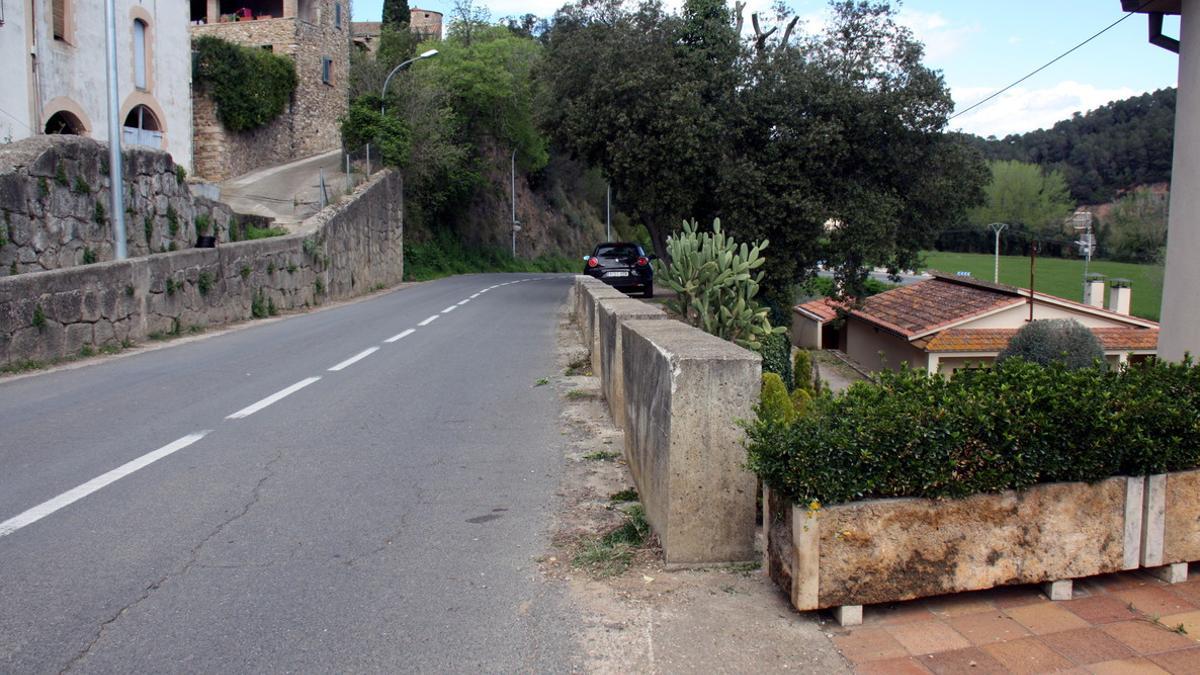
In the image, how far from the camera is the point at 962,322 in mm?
28469

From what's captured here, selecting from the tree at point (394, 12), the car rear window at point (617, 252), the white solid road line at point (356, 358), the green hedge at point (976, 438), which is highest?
the tree at point (394, 12)

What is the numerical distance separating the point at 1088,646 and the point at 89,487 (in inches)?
219

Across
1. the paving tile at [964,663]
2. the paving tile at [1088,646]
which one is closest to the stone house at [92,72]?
the paving tile at [964,663]

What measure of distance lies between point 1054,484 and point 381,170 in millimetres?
33088

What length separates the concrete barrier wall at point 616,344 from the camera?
7.40 m

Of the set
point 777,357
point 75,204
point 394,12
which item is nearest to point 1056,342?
point 777,357

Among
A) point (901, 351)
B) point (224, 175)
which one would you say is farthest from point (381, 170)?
point (901, 351)

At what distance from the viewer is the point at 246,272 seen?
1923 centimetres

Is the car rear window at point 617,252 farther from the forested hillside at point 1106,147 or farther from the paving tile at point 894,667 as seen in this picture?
the forested hillside at point 1106,147

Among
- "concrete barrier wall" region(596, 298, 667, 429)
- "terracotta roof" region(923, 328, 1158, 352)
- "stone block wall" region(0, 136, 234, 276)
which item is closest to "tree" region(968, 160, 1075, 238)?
"terracotta roof" region(923, 328, 1158, 352)

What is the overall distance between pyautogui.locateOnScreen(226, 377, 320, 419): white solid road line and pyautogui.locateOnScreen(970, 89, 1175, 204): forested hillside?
4351cm

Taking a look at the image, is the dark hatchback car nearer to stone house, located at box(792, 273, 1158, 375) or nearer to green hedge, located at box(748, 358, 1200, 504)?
stone house, located at box(792, 273, 1158, 375)

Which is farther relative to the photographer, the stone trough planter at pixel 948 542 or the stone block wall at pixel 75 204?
the stone block wall at pixel 75 204

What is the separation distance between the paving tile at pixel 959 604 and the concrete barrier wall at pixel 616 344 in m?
3.08
